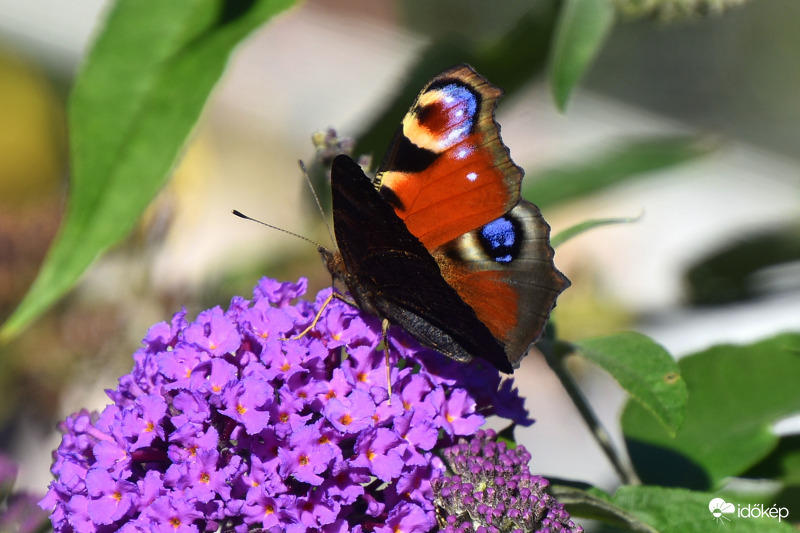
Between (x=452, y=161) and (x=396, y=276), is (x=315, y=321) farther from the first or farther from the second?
(x=452, y=161)

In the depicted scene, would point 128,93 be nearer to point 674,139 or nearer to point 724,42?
point 674,139

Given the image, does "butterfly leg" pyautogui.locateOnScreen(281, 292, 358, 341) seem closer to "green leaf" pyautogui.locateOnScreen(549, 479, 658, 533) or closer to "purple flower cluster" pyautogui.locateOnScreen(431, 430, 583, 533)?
"purple flower cluster" pyautogui.locateOnScreen(431, 430, 583, 533)

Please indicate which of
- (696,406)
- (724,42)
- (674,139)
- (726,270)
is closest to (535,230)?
(696,406)

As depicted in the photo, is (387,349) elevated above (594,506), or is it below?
above

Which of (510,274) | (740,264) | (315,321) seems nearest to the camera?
(315,321)

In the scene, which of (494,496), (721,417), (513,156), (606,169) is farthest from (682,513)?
(513,156)

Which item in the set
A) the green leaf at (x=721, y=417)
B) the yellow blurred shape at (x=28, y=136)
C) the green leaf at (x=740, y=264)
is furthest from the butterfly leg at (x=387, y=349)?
the yellow blurred shape at (x=28, y=136)

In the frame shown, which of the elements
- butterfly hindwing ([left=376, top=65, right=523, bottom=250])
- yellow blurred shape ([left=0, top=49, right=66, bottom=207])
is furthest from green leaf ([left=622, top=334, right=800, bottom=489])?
yellow blurred shape ([left=0, top=49, right=66, bottom=207])
